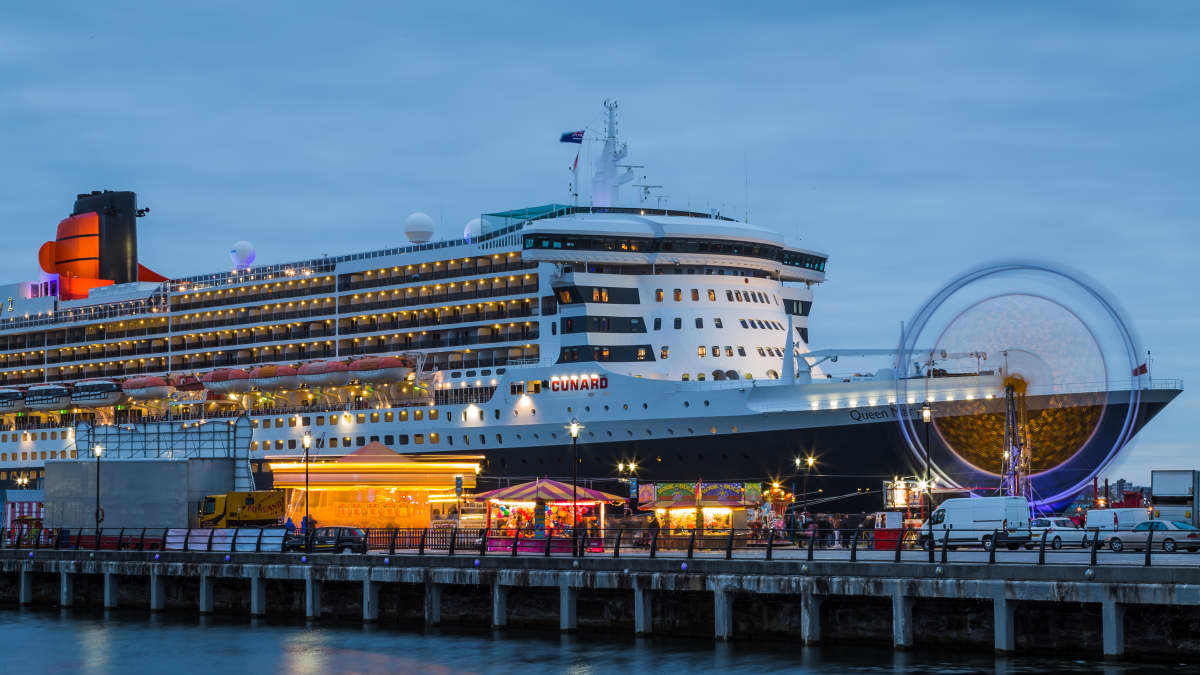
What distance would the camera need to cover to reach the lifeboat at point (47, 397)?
83188mm

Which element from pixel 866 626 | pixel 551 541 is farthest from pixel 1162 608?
pixel 551 541

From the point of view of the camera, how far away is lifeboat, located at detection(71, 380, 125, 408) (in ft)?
267

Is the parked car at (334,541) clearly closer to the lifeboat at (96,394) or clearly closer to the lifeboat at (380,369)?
the lifeboat at (380,369)

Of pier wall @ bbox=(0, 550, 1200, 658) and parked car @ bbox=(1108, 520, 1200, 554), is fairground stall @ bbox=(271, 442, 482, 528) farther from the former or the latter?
parked car @ bbox=(1108, 520, 1200, 554)

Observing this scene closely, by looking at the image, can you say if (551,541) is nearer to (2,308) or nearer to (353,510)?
(353,510)

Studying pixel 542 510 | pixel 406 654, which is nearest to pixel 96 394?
pixel 542 510

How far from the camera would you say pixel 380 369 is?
68875 millimetres

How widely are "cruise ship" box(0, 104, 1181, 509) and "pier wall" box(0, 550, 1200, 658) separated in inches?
500

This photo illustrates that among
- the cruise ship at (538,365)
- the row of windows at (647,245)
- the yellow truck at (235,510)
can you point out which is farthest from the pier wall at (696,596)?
the row of windows at (647,245)

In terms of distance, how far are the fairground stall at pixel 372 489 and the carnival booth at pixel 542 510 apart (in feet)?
7.86

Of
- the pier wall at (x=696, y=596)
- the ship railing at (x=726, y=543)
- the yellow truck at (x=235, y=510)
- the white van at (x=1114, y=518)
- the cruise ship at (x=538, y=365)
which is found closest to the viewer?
the pier wall at (x=696, y=596)

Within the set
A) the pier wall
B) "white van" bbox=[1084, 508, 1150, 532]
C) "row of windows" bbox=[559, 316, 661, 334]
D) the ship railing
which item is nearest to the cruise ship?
"row of windows" bbox=[559, 316, 661, 334]

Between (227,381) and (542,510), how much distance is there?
35184 millimetres

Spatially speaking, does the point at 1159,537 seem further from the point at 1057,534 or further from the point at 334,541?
the point at 334,541
